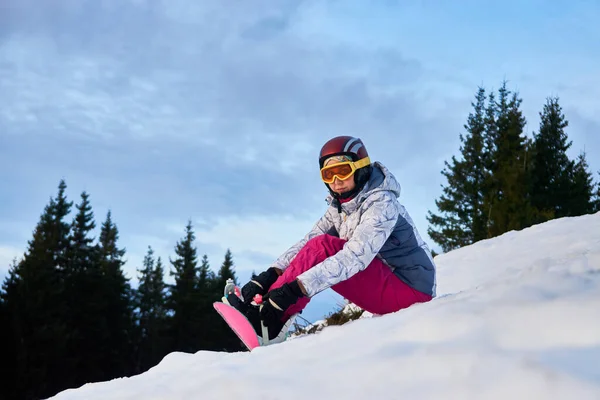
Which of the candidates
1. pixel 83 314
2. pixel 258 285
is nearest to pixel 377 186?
pixel 258 285

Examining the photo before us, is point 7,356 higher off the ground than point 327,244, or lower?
higher

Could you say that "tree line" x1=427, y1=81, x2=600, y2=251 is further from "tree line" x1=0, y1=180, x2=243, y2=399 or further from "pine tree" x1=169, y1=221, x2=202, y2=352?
"pine tree" x1=169, y1=221, x2=202, y2=352

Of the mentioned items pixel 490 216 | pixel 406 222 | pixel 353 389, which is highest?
pixel 490 216

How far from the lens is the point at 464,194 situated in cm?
3366

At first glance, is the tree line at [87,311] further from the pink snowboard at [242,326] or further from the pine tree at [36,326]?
the pink snowboard at [242,326]

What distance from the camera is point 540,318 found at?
2.00m

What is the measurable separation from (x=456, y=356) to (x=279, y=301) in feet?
5.83

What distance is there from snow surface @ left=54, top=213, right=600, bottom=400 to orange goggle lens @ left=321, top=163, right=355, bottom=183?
139 centimetres

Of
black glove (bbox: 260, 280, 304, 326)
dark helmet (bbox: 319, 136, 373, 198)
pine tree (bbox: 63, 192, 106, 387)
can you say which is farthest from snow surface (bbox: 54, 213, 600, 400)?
pine tree (bbox: 63, 192, 106, 387)

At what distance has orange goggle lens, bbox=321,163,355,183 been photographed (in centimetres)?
402

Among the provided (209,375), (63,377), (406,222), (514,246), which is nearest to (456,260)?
(514,246)

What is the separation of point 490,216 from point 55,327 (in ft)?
Result: 78.8

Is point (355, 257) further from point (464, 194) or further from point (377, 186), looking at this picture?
point (464, 194)

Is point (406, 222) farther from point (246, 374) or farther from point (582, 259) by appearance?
point (246, 374)
